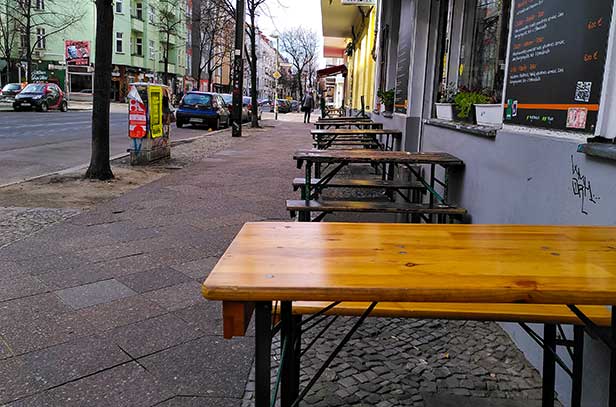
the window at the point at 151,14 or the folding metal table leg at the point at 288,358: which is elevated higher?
the window at the point at 151,14

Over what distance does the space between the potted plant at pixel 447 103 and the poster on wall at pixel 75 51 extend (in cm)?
4835

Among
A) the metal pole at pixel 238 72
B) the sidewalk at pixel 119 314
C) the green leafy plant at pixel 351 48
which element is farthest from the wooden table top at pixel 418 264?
the green leafy plant at pixel 351 48

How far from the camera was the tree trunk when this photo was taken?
873 centimetres

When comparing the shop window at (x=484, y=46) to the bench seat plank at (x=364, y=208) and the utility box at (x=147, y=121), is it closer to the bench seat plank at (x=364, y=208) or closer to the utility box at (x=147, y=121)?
the bench seat plank at (x=364, y=208)

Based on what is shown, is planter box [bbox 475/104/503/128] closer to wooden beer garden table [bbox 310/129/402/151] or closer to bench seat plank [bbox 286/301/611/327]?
bench seat plank [bbox 286/301/611/327]

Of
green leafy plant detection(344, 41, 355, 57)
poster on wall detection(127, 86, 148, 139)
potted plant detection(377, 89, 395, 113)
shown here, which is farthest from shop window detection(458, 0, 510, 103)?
green leafy plant detection(344, 41, 355, 57)

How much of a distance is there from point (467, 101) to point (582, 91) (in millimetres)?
2071

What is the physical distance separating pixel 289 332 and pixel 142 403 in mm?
992

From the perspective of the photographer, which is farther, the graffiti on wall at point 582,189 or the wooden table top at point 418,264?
the graffiti on wall at point 582,189

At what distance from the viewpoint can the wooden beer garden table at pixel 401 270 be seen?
4.91 feet

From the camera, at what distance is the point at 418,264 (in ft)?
5.63

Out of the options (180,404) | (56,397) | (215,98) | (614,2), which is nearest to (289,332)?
(180,404)

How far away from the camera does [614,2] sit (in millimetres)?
2451

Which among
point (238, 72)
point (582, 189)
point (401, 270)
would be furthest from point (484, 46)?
point (238, 72)
